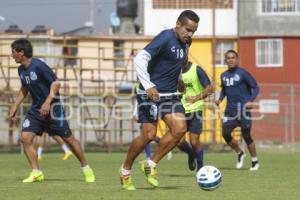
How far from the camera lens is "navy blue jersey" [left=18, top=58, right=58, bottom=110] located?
13957 mm

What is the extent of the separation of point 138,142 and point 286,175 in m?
4.99

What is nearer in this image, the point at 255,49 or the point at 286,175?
the point at 286,175

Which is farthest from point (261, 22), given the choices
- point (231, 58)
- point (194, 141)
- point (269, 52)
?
point (194, 141)

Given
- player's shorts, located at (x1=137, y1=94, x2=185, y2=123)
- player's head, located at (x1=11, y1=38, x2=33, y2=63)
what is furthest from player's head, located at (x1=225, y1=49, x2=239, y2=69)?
player's shorts, located at (x1=137, y1=94, x2=185, y2=123)

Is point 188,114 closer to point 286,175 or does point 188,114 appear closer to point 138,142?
point 286,175

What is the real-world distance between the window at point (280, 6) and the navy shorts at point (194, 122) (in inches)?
1343

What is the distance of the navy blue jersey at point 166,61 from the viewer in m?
12.0

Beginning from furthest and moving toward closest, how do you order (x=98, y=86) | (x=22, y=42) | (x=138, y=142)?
1. (x=98, y=86)
2. (x=22, y=42)
3. (x=138, y=142)

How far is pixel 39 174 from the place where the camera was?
46.2 ft

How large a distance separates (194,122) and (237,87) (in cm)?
303

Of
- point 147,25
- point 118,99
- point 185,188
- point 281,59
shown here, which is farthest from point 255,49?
point 185,188

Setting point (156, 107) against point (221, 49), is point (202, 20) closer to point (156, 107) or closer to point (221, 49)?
point (221, 49)

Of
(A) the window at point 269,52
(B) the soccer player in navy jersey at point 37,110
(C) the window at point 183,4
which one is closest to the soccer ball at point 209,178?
(B) the soccer player in navy jersey at point 37,110

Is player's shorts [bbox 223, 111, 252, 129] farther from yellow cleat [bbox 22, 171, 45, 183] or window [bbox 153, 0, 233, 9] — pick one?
window [bbox 153, 0, 233, 9]
